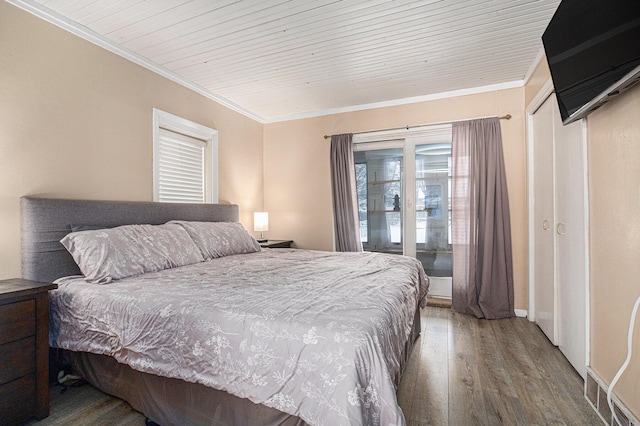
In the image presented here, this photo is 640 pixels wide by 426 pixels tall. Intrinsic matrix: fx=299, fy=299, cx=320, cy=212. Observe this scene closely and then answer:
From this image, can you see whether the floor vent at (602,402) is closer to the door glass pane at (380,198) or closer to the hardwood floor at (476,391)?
the hardwood floor at (476,391)

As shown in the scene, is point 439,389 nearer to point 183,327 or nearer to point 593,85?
point 183,327

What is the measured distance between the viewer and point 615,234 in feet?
5.26

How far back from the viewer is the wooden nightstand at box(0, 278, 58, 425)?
59.6 inches

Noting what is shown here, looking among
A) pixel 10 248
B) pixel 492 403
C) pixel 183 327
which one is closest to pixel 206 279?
pixel 183 327

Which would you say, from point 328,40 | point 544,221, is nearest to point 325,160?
point 328,40

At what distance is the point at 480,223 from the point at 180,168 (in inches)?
136

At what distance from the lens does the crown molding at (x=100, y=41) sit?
6.84 ft

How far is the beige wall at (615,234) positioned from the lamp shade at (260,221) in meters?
3.47

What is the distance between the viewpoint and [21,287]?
164 centimetres

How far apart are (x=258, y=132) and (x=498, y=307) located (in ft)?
12.8

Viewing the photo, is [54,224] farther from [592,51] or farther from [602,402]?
[602,402]

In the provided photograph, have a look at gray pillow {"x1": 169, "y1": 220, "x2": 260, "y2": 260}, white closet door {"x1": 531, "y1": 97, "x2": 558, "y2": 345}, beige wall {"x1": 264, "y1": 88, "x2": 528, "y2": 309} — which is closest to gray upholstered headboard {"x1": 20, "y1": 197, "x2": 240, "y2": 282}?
gray pillow {"x1": 169, "y1": 220, "x2": 260, "y2": 260}

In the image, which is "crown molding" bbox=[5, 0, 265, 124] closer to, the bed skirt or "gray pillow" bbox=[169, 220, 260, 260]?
"gray pillow" bbox=[169, 220, 260, 260]

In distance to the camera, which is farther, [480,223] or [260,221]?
[260,221]
